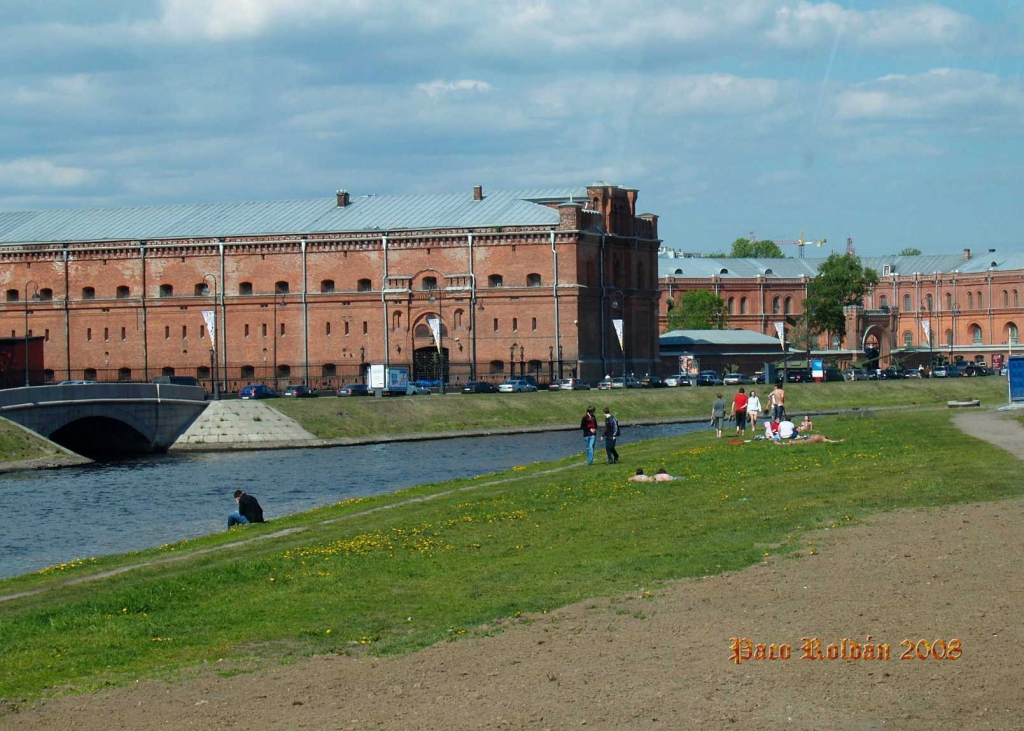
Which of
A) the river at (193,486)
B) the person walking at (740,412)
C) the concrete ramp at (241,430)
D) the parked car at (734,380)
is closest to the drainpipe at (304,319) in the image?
the parked car at (734,380)

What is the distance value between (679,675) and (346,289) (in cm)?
9758

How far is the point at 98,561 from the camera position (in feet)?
96.7

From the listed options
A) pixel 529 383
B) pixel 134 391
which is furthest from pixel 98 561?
pixel 529 383

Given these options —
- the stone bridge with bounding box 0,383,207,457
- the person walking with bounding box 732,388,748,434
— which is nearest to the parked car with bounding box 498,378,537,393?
the stone bridge with bounding box 0,383,207,457

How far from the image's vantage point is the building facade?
564 feet

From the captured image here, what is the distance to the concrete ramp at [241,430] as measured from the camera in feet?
236

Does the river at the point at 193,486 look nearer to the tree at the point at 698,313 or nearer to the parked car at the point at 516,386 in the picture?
the parked car at the point at 516,386

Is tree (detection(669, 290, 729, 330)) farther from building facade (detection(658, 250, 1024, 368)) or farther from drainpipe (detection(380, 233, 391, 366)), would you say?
drainpipe (detection(380, 233, 391, 366))

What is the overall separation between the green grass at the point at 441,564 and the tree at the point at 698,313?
124m

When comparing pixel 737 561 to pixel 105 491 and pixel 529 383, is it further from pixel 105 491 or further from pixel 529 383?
pixel 529 383

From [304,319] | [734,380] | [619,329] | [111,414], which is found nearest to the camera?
[111,414]

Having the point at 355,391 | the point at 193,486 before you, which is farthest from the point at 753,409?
the point at 355,391

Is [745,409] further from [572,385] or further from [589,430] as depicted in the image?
[572,385]

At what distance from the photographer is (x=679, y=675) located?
48.8 ft
